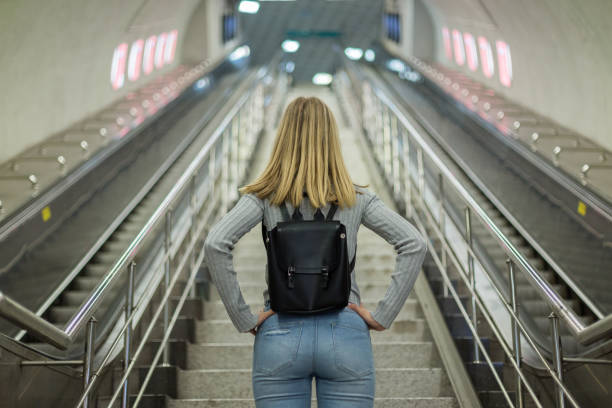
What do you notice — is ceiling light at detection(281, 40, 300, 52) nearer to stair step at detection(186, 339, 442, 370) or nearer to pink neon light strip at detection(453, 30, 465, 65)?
pink neon light strip at detection(453, 30, 465, 65)

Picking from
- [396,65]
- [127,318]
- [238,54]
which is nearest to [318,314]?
[127,318]

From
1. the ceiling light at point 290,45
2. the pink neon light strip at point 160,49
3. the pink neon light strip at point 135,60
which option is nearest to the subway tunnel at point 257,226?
the pink neon light strip at point 135,60

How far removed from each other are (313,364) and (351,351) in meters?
0.12

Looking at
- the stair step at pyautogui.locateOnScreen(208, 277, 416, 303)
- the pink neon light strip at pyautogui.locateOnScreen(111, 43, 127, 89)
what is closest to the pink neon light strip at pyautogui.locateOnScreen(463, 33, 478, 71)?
the pink neon light strip at pyautogui.locateOnScreen(111, 43, 127, 89)

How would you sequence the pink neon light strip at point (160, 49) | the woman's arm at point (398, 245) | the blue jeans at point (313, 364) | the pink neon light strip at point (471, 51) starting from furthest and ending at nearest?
the pink neon light strip at point (160, 49), the pink neon light strip at point (471, 51), the woman's arm at point (398, 245), the blue jeans at point (313, 364)

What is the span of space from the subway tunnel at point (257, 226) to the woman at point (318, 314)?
0.18 feet

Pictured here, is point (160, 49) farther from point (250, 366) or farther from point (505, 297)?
point (505, 297)

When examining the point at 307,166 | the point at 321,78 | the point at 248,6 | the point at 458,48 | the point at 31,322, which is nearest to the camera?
the point at 307,166

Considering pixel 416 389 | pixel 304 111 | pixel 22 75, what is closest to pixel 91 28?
pixel 22 75

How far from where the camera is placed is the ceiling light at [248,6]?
1001 inches

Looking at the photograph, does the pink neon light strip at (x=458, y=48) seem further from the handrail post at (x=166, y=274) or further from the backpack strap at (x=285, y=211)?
the backpack strap at (x=285, y=211)

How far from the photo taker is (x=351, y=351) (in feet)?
6.64

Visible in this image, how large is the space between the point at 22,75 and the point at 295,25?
22032mm

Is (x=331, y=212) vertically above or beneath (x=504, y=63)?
above
